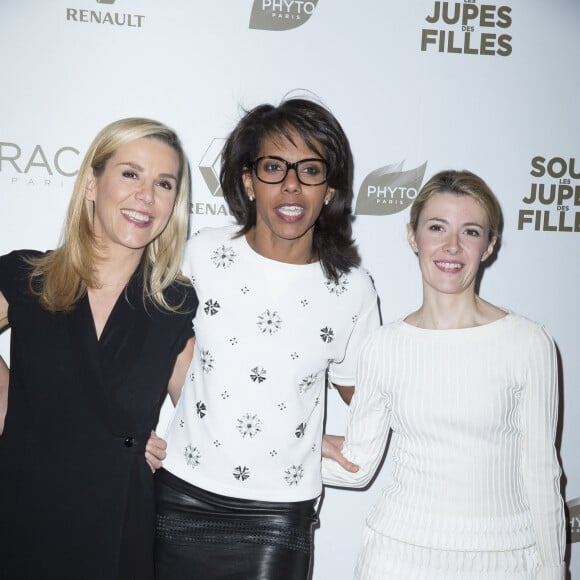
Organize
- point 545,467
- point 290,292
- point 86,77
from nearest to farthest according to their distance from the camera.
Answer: point 545,467 → point 290,292 → point 86,77

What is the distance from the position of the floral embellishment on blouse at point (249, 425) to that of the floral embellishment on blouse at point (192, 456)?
16 centimetres

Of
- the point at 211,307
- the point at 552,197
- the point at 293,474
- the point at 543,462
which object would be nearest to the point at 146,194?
the point at 211,307

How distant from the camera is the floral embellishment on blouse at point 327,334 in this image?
6.60 feet

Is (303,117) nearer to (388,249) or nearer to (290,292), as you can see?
(290,292)

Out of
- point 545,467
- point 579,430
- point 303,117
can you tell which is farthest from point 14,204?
point 579,430

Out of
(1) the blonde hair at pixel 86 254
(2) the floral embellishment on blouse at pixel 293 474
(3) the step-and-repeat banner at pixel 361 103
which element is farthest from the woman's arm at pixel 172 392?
(3) the step-and-repeat banner at pixel 361 103

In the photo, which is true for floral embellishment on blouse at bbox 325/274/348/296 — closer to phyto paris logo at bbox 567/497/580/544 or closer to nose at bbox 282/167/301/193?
nose at bbox 282/167/301/193

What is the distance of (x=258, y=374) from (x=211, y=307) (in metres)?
0.27

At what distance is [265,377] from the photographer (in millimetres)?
1934

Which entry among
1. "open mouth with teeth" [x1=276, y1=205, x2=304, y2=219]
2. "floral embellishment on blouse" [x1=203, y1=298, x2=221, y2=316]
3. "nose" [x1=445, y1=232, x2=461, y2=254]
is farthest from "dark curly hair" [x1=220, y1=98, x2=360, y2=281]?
"nose" [x1=445, y1=232, x2=461, y2=254]

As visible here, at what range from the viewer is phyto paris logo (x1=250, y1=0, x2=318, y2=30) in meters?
2.40

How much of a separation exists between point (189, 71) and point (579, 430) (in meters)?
2.15

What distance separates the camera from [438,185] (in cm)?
191

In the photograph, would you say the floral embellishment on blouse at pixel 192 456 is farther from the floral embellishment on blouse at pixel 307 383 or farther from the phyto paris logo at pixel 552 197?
the phyto paris logo at pixel 552 197
